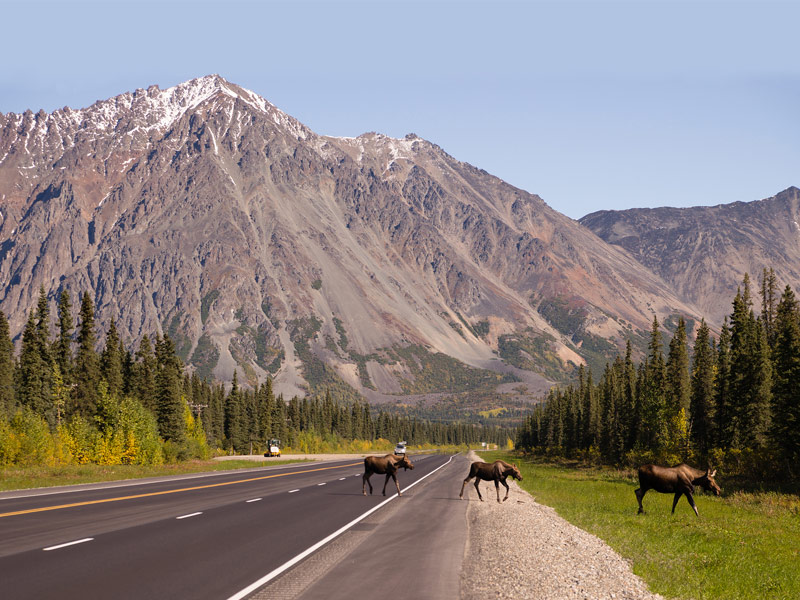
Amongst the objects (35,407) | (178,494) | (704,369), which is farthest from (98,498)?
(704,369)

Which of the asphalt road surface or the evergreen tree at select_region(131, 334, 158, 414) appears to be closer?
the asphalt road surface

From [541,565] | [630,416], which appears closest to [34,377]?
[630,416]

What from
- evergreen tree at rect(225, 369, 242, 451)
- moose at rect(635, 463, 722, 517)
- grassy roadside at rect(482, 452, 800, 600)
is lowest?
evergreen tree at rect(225, 369, 242, 451)

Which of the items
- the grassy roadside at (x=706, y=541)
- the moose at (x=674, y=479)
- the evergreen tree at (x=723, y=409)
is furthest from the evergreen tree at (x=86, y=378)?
the moose at (x=674, y=479)

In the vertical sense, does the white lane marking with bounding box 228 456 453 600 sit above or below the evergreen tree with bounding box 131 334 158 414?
below

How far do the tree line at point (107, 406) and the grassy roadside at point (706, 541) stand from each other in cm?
3876

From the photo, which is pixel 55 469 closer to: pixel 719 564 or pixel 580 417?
pixel 719 564

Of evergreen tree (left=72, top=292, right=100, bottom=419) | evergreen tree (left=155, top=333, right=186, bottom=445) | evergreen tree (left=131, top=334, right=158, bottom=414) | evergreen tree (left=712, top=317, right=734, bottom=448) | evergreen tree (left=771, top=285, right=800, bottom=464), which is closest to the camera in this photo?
evergreen tree (left=771, top=285, right=800, bottom=464)

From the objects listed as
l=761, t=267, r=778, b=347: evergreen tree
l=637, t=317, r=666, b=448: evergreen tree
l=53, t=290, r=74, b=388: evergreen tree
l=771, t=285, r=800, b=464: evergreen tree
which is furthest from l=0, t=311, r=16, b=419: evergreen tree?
l=761, t=267, r=778, b=347: evergreen tree

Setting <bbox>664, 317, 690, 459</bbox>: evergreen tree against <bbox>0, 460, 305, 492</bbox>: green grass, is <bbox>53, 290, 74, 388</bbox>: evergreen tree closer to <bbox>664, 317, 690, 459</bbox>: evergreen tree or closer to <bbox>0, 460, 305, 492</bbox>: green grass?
<bbox>0, 460, 305, 492</bbox>: green grass

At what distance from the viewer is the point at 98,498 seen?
91.9ft

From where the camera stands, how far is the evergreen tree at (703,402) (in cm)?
7577

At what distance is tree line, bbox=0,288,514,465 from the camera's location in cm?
5669

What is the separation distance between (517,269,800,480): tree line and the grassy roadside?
17.0 meters
